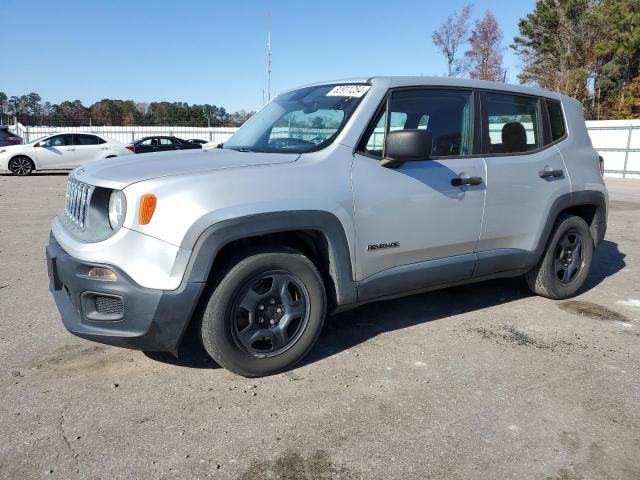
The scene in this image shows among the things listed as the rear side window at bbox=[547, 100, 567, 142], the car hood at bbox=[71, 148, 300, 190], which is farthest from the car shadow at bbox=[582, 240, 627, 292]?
the car hood at bbox=[71, 148, 300, 190]

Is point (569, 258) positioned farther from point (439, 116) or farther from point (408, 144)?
point (408, 144)

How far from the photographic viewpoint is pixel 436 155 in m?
3.80

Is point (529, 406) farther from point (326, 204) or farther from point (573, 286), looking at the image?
point (573, 286)

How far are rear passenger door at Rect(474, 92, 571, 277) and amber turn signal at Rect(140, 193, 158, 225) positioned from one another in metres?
2.44

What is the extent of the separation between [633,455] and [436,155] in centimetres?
218

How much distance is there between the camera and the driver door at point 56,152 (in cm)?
1758

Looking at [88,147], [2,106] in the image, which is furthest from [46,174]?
[2,106]

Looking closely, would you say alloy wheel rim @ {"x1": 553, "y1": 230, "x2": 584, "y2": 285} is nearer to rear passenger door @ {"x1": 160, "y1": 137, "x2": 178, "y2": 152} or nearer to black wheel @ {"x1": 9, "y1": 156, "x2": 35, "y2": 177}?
black wheel @ {"x1": 9, "y1": 156, "x2": 35, "y2": 177}

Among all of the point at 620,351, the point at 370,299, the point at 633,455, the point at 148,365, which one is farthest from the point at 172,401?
the point at 620,351

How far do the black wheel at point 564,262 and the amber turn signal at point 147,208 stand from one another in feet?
11.2

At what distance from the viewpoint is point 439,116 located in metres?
3.92

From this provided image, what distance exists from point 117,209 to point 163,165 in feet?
1.32

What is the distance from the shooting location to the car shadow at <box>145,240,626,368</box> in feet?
11.7

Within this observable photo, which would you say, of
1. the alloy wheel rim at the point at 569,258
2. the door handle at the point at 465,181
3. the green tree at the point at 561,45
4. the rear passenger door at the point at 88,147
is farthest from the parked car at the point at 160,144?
the green tree at the point at 561,45
